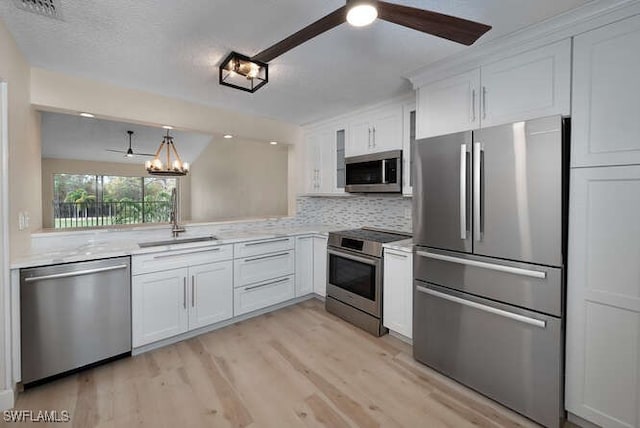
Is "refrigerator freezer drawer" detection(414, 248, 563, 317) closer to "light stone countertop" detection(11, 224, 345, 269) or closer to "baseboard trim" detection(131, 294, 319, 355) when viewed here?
"light stone countertop" detection(11, 224, 345, 269)

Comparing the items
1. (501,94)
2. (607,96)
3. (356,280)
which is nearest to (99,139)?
(356,280)

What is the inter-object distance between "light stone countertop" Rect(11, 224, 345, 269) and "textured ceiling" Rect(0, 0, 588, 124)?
56.7 inches

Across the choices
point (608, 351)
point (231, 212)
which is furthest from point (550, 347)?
point (231, 212)

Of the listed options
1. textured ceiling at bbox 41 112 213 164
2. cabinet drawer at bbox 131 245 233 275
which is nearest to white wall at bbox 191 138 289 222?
textured ceiling at bbox 41 112 213 164

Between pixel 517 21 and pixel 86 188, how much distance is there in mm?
8192

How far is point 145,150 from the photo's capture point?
627 cm

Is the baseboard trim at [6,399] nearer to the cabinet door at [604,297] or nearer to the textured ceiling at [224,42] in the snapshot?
the textured ceiling at [224,42]

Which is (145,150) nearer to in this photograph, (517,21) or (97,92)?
(97,92)

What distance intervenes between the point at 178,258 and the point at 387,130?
7.92 feet

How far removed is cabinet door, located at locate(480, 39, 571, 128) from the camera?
5.46 feet

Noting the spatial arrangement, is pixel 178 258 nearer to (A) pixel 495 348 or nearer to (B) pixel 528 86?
(A) pixel 495 348

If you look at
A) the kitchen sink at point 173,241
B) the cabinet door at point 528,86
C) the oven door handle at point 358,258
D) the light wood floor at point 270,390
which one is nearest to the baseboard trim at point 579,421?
A: the light wood floor at point 270,390

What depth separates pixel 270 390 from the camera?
6.65 ft

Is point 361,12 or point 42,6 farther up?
point 42,6
